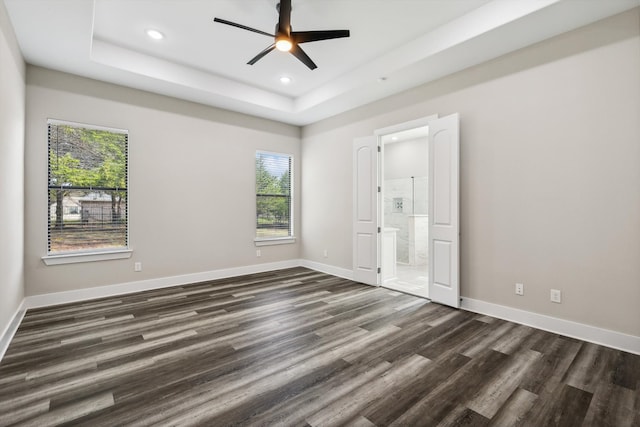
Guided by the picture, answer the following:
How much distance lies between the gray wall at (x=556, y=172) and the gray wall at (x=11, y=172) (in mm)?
4560

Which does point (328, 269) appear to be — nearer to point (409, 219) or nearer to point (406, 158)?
point (409, 219)

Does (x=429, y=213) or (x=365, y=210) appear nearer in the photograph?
(x=429, y=213)

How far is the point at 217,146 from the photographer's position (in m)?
5.20

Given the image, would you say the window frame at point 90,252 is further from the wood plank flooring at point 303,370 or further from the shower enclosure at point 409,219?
the shower enclosure at point 409,219

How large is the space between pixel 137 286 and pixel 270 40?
387 cm

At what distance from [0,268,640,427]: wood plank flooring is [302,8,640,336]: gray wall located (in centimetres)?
51

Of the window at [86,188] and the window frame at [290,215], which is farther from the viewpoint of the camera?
the window frame at [290,215]

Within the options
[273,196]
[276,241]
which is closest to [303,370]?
[276,241]

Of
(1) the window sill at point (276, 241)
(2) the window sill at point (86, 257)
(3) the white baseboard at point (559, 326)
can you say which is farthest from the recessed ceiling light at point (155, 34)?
(3) the white baseboard at point (559, 326)

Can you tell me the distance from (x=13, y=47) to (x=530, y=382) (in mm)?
5422

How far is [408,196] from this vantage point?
7367 millimetres

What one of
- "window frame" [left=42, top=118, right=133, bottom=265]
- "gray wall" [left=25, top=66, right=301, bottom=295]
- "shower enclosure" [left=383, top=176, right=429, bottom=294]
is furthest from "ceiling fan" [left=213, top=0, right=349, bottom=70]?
"shower enclosure" [left=383, top=176, right=429, bottom=294]

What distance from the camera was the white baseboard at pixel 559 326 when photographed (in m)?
2.62

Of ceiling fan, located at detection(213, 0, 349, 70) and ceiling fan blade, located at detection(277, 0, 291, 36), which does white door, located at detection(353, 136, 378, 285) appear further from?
ceiling fan blade, located at detection(277, 0, 291, 36)
